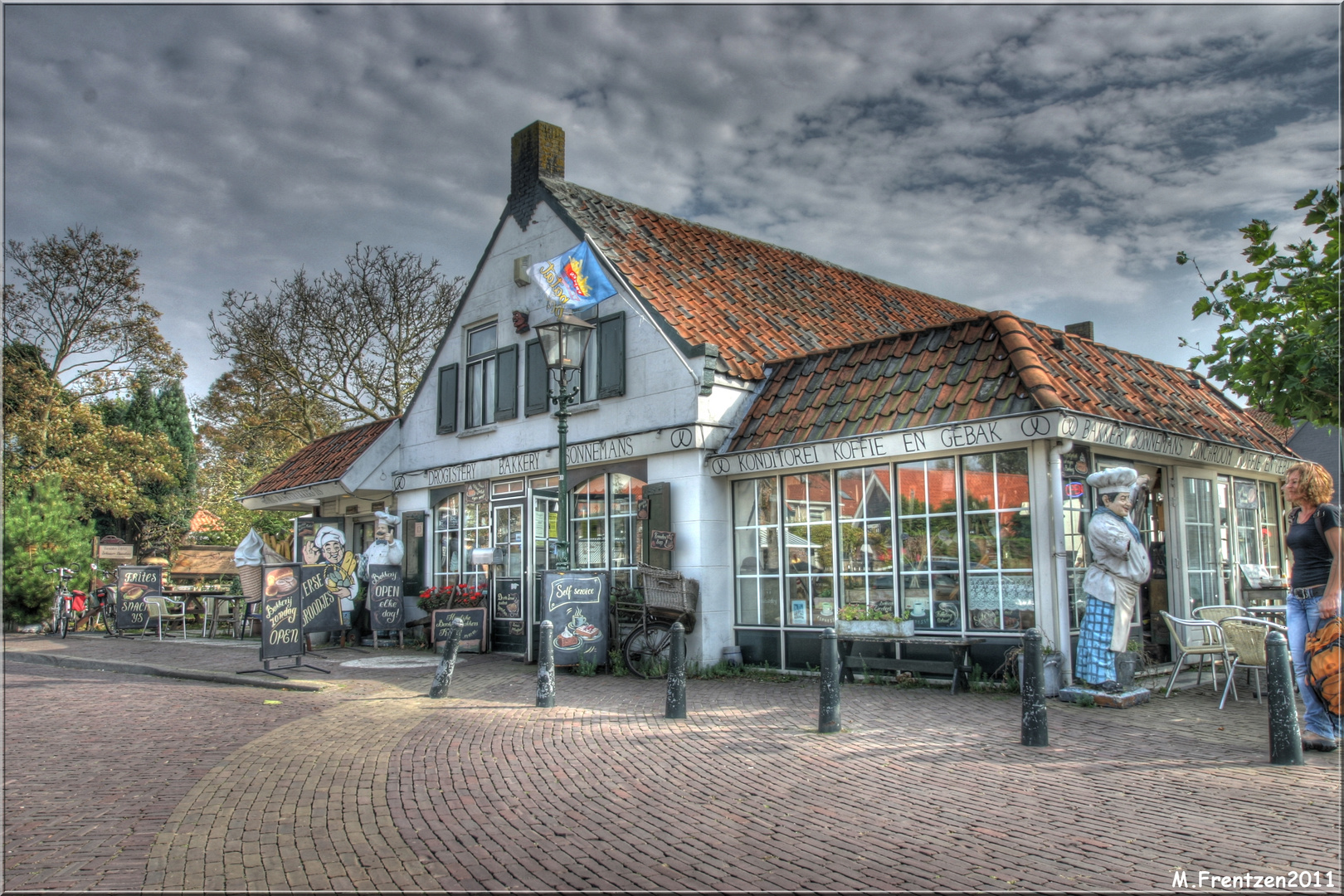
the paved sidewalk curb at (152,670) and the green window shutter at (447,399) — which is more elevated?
the green window shutter at (447,399)

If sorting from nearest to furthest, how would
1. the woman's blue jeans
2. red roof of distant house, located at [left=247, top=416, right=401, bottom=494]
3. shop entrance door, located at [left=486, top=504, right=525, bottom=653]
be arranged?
the woman's blue jeans
shop entrance door, located at [left=486, top=504, right=525, bottom=653]
red roof of distant house, located at [left=247, top=416, right=401, bottom=494]

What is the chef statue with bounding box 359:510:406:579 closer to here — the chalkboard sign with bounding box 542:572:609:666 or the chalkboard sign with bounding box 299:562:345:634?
the chalkboard sign with bounding box 299:562:345:634

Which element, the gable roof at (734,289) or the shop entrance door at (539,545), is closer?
the gable roof at (734,289)

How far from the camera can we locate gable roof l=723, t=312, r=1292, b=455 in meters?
9.78

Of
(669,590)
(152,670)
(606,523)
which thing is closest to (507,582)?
(606,523)

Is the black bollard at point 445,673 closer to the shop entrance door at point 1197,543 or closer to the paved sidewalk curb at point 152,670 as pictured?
the paved sidewalk curb at point 152,670

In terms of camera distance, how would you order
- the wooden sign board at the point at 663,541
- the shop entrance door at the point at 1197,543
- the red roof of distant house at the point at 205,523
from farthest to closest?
the red roof of distant house at the point at 205,523 → the wooden sign board at the point at 663,541 → the shop entrance door at the point at 1197,543

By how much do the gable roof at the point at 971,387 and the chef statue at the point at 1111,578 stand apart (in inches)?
40.8

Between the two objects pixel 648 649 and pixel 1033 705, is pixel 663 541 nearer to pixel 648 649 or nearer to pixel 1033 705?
pixel 648 649

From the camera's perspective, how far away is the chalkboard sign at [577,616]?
11.7 metres

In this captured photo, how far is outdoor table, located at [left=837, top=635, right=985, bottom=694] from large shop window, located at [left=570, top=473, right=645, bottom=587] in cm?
374

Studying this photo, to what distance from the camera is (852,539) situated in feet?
36.6

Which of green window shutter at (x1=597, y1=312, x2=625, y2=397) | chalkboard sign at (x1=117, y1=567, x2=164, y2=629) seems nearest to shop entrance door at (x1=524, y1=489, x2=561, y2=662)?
green window shutter at (x1=597, y1=312, x2=625, y2=397)

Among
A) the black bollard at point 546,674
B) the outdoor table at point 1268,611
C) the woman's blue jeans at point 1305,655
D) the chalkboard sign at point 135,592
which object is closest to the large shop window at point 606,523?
the black bollard at point 546,674
